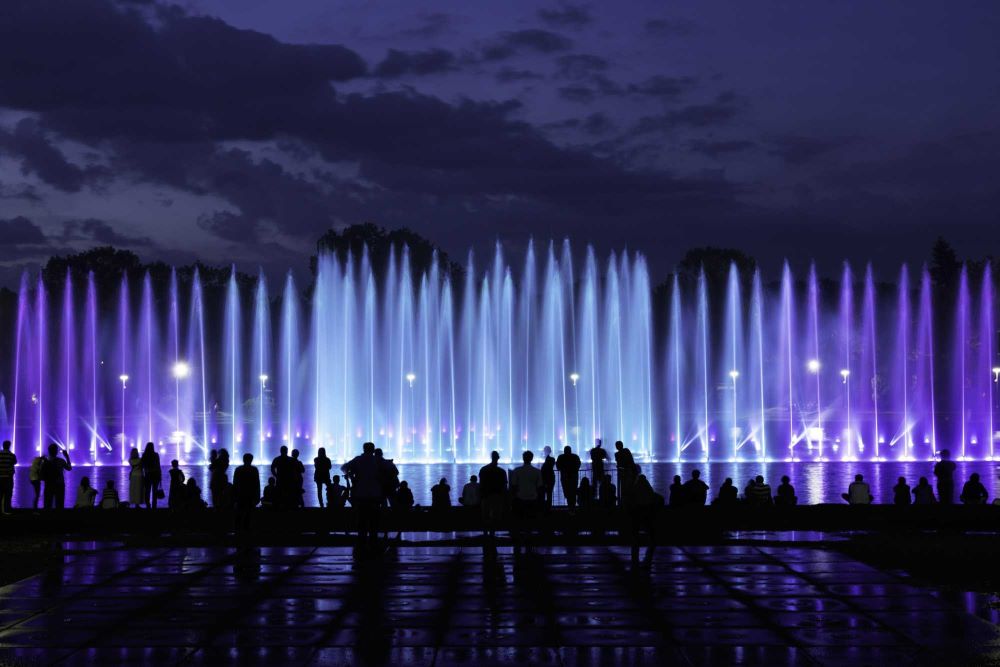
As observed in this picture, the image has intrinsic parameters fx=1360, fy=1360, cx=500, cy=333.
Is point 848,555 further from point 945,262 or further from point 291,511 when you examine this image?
Result: point 945,262

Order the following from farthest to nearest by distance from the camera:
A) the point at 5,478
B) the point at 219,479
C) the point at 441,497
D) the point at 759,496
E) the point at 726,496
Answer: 1. the point at 219,479
2. the point at 441,497
3. the point at 726,496
4. the point at 759,496
5. the point at 5,478

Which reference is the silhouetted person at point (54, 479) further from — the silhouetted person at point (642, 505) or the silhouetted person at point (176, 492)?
the silhouetted person at point (642, 505)

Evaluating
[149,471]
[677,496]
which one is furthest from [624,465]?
[149,471]

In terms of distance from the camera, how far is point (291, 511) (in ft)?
81.9

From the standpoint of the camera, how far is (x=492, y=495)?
20531mm

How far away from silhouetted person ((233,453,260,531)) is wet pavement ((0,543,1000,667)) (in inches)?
→ 75.8

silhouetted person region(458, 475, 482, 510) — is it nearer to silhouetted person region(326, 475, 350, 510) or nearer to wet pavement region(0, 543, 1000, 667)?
silhouetted person region(326, 475, 350, 510)

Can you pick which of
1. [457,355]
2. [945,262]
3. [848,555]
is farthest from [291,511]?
[945,262]

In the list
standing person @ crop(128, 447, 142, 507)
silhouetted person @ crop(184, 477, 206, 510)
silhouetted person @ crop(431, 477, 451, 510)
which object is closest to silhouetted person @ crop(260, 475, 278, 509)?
silhouetted person @ crop(184, 477, 206, 510)

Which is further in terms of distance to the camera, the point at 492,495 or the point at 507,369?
the point at 507,369

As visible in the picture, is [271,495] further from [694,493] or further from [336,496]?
[694,493]

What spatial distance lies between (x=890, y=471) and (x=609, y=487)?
26.2 meters

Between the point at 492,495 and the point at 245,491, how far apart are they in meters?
4.05

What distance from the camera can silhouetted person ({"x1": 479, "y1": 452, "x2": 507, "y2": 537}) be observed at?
20312 mm
